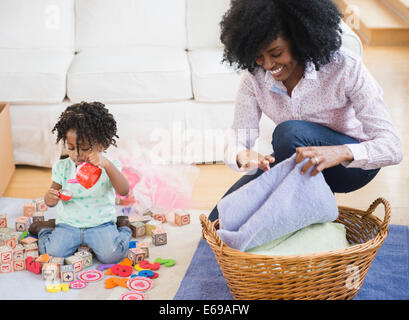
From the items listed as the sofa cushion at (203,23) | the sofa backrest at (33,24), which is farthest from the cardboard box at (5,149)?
the sofa cushion at (203,23)

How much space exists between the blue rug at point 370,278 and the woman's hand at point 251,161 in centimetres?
33

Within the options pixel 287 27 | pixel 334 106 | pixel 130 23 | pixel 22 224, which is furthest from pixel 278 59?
pixel 130 23

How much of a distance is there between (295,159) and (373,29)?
11.3 feet

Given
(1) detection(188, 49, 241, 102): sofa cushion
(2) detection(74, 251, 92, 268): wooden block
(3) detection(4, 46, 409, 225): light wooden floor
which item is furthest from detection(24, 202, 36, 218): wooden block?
(1) detection(188, 49, 241, 102): sofa cushion

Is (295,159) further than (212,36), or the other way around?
(212,36)

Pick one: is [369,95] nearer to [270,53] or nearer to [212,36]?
[270,53]

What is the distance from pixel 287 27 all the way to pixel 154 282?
78 cm

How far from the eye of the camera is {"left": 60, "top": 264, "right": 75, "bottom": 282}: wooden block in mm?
1508

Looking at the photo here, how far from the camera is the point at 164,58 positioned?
2.40 m

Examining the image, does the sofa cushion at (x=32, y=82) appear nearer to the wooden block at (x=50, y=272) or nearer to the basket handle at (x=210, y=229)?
the wooden block at (x=50, y=272)

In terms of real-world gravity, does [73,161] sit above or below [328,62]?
below

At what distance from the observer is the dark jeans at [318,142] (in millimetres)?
1449
